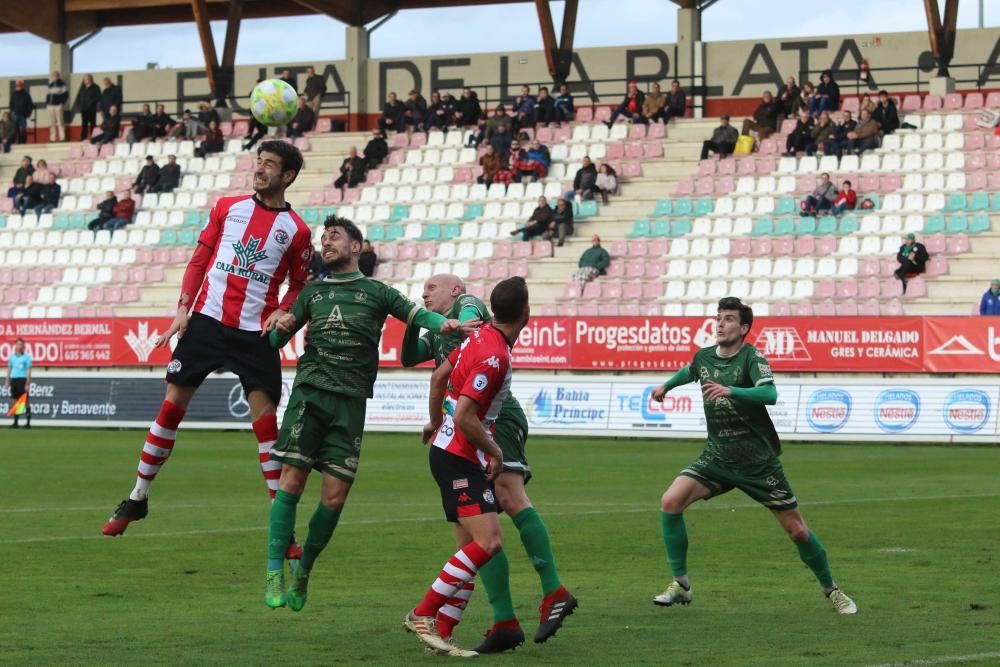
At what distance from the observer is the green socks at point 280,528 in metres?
9.32

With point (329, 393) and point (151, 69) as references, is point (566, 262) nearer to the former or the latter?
point (151, 69)

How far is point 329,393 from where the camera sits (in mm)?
9422

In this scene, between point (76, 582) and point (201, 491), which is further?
point (201, 491)

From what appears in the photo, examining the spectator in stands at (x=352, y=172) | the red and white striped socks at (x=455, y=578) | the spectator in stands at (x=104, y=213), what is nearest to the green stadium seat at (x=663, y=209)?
the spectator in stands at (x=352, y=172)

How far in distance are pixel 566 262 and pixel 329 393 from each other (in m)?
26.7

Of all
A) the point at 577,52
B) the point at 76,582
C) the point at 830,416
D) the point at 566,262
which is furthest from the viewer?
the point at 577,52

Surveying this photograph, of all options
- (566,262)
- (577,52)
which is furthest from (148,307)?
(577,52)

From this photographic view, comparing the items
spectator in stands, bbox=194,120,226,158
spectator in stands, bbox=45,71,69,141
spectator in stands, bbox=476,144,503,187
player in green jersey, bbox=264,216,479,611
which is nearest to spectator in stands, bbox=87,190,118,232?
spectator in stands, bbox=194,120,226,158

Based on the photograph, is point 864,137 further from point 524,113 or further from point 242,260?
point 242,260

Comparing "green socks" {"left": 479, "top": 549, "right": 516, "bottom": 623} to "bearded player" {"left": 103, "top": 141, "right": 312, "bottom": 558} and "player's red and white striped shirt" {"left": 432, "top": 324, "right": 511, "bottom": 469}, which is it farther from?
"bearded player" {"left": 103, "top": 141, "right": 312, "bottom": 558}

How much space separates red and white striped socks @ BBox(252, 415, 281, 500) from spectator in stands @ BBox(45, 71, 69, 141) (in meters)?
40.5

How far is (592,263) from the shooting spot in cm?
3494

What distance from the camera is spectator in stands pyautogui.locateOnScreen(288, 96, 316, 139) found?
43812 mm

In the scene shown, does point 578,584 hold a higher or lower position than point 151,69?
lower
